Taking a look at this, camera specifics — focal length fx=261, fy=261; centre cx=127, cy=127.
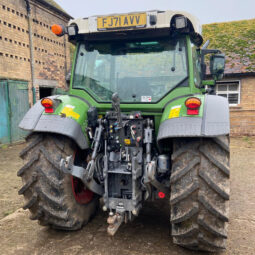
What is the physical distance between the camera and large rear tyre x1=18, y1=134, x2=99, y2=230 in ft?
8.98

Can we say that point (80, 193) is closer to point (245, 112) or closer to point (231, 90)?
point (245, 112)

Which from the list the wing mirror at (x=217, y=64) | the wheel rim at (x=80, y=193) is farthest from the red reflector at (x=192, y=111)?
the wing mirror at (x=217, y=64)

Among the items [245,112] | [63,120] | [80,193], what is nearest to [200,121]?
[63,120]

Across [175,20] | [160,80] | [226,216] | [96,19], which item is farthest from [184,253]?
[96,19]

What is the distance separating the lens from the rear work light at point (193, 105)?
94.7 inches

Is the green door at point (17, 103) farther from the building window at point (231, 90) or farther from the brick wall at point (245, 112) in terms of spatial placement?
the brick wall at point (245, 112)

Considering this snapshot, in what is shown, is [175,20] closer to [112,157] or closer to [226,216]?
[112,157]

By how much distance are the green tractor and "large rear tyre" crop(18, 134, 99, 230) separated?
0.03 feet

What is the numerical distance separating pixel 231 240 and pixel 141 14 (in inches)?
109

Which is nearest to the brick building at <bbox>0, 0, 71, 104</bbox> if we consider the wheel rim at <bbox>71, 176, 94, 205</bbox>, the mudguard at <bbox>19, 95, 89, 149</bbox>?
the mudguard at <bbox>19, 95, 89, 149</bbox>

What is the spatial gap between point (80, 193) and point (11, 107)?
7.29m

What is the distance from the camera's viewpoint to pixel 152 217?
3.54m

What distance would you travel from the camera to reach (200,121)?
7.86 feet

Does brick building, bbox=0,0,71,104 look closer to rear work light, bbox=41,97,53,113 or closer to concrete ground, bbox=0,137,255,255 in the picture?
concrete ground, bbox=0,137,255,255
